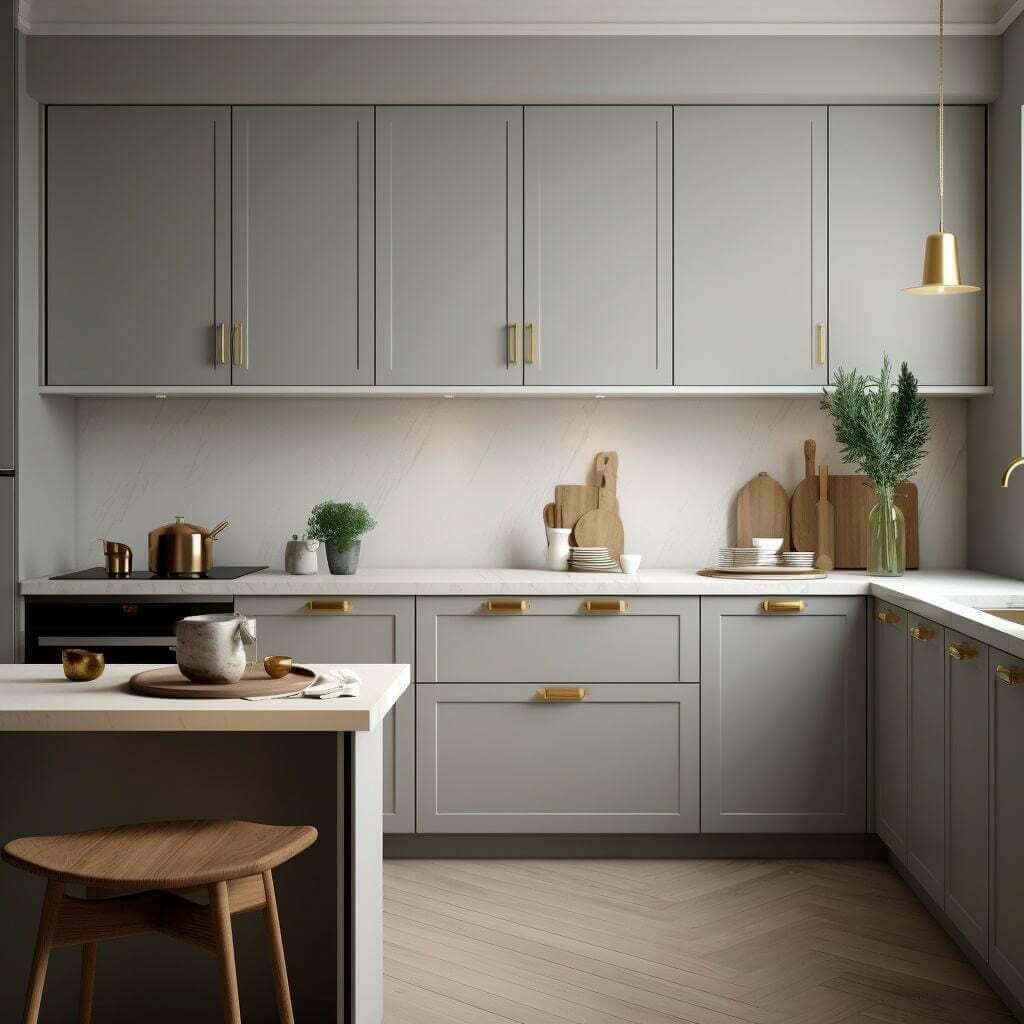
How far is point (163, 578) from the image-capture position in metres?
3.62

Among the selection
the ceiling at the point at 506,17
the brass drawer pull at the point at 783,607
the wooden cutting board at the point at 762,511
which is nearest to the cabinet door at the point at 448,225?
the ceiling at the point at 506,17

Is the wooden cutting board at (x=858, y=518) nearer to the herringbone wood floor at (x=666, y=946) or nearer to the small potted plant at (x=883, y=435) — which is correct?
the small potted plant at (x=883, y=435)

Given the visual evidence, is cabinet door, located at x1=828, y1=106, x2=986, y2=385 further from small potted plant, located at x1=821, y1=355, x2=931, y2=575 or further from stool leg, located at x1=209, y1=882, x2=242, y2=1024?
stool leg, located at x1=209, y1=882, x2=242, y2=1024

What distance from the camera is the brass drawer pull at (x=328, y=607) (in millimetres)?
3521

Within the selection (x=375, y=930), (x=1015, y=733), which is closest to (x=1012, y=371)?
(x=1015, y=733)

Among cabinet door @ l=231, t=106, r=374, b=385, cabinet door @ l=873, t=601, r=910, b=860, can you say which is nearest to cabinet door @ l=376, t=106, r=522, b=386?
cabinet door @ l=231, t=106, r=374, b=385

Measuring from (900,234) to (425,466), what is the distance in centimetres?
185

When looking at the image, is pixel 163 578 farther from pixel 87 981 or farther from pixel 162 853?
pixel 162 853

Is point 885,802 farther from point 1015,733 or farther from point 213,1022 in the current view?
point 213,1022

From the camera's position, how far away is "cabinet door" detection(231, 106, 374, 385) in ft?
12.2

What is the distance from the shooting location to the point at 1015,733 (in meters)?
2.34

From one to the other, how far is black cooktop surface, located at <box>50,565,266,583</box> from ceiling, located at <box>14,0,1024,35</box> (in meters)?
1.80

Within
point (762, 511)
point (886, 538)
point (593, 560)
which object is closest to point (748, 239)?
point (762, 511)

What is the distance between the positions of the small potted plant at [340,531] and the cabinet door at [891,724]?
1.70 meters
